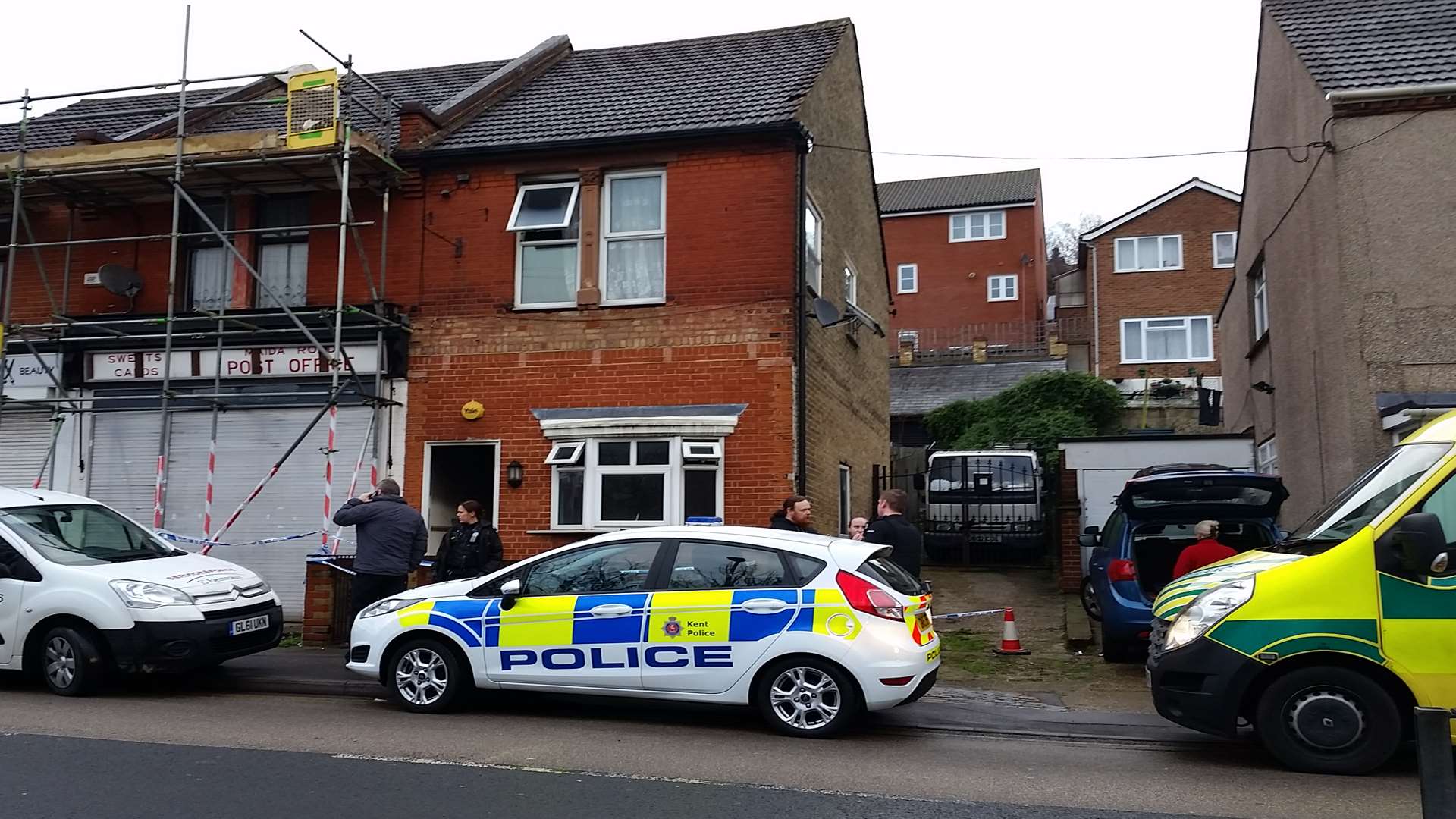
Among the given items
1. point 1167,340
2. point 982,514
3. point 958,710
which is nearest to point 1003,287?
point 1167,340

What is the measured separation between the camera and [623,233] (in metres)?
13.0

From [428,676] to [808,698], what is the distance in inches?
112

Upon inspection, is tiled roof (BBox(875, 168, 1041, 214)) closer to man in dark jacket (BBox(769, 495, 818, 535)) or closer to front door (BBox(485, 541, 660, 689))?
man in dark jacket (BBox(769, 495, 818, 535))

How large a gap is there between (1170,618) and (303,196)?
11405 millimetres

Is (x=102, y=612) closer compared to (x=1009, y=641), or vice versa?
(x=102, y=612)

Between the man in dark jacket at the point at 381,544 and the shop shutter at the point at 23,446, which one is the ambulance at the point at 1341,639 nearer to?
the man in dark jacket at the point at 381,544

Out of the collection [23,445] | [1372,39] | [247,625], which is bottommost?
[247,625]

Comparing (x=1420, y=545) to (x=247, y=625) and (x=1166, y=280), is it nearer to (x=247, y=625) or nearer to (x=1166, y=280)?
(x=247, y=625)

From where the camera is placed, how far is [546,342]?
42.5 feet

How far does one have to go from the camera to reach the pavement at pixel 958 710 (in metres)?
7.83

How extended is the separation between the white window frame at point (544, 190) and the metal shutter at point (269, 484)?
112 inches

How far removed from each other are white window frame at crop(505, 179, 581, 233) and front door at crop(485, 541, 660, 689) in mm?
5636

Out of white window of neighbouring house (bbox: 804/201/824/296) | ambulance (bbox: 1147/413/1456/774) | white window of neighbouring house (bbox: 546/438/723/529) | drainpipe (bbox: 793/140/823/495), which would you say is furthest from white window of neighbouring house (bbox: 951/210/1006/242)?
ambulance (bbox: 1147/413/1456/774)

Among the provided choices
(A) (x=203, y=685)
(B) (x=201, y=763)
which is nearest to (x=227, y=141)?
(A) (x=203, y=685)
